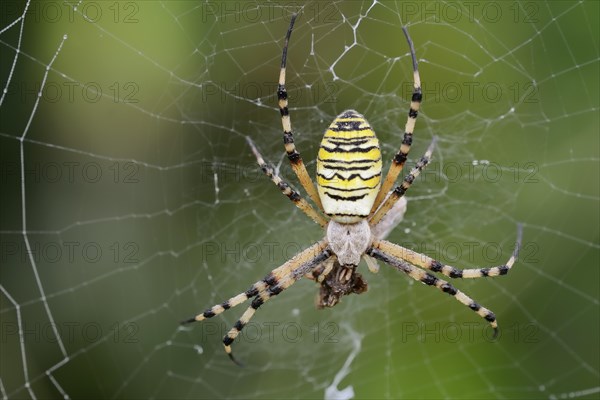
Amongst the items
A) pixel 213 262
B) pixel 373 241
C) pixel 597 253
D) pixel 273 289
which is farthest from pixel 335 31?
pixel 597 253

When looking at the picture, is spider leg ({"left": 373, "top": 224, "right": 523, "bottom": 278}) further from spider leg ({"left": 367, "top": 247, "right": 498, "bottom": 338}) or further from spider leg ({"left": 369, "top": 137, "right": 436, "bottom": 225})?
spider leg ({"left": 369, "top": 137, "right": 436, "bottom": 225})

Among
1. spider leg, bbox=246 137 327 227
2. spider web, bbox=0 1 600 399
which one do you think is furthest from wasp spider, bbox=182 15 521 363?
spider web, bbox=0 1 600 399

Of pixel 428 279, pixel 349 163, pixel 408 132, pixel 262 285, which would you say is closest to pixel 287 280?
pixel 262 285

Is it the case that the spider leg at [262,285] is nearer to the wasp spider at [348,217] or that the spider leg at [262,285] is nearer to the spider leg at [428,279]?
the wasp spider at [348,217]

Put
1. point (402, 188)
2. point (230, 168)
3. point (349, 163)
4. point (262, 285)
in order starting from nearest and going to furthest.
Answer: point (349, 163) → point (402, 188) → point (262, 285) → point (230, 168)

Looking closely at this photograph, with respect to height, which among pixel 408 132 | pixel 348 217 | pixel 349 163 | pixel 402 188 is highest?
pixel 408 132

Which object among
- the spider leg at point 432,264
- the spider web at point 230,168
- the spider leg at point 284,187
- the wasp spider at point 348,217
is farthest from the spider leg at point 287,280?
the spider web at point 230,168

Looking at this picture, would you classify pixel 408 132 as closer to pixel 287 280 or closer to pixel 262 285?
pixel 287 280
